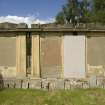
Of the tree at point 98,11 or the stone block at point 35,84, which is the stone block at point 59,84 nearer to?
the stone block at point 35,84

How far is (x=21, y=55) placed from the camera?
13.5 metres

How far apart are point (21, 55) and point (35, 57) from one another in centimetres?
70

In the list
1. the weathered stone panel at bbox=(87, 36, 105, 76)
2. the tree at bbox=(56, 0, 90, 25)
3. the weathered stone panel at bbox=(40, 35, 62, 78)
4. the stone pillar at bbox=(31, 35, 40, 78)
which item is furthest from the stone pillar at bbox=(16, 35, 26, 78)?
the tree at bbox=(56, 0, 90, 25)

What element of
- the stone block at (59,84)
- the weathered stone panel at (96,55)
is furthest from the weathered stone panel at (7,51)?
the weathered stone panel at (96,55)

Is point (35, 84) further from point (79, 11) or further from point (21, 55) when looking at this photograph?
point (79, 11)

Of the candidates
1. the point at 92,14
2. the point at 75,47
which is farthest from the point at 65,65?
the point at 92,14

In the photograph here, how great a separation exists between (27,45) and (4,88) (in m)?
2.37

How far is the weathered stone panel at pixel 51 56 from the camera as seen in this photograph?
13.4m

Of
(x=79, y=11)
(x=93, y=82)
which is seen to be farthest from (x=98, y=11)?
(x=93, y=82)

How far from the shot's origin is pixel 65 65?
44.0 feet

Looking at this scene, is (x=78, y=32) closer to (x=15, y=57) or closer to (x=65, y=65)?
(x=65, y=65)

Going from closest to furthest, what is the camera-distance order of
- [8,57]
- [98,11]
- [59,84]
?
[59,84], [8,57], [98,11]

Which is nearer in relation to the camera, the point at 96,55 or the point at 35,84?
the point at 35,84

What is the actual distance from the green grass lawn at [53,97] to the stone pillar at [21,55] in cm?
101
